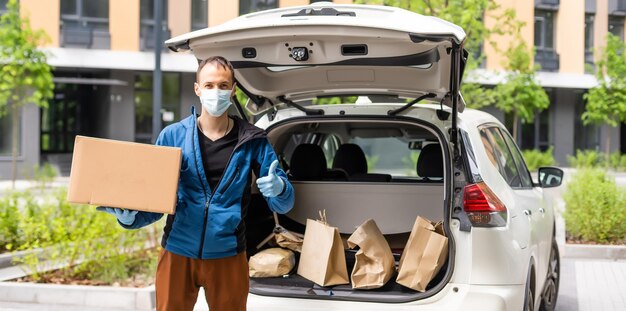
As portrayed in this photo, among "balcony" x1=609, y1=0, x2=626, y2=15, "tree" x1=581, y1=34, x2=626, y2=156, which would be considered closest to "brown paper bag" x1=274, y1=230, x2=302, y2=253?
"tree" x1=581, y1=34, x2=626, y2=156

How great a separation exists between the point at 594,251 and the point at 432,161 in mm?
5266

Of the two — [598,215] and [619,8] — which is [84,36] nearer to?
[598,215]

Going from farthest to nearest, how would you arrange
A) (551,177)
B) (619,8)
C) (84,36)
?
(619,8) → (84,36) → (551,177)

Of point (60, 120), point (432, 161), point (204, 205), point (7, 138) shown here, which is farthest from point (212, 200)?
point (60, 120)

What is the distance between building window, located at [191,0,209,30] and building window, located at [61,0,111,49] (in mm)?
3380

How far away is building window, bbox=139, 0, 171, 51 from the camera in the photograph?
101 ft

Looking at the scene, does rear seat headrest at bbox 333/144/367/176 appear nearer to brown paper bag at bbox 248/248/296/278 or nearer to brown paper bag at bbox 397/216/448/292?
brown paper bag at bbox 248/248/296/278

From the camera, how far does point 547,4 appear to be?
37.1m

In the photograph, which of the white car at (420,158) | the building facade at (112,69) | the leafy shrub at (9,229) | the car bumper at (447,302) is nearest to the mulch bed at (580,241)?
the white car at (420,158)

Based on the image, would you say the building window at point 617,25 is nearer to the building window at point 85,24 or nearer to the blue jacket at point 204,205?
the building window at point 85,24

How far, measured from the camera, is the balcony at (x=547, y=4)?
36894 mm

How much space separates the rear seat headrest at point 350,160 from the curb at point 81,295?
6.35ft

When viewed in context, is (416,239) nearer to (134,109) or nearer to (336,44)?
(336,44)

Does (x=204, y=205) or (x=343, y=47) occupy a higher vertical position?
(x=343, y=47)
